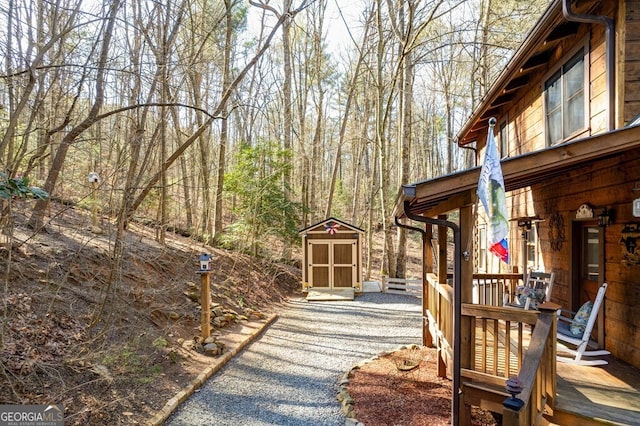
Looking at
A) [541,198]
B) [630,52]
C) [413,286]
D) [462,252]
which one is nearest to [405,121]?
[413,286]

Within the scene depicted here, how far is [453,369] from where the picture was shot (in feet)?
11.9

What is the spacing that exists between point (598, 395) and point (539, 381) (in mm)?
759

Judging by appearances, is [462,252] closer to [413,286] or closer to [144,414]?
[144,414]

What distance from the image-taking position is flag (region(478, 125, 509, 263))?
2.83 metres

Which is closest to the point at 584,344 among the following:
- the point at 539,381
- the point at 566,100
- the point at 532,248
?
the point at 539,381

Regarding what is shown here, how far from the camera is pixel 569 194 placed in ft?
17.9

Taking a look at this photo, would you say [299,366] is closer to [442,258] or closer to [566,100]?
[442,258]

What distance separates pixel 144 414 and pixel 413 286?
9.96 m

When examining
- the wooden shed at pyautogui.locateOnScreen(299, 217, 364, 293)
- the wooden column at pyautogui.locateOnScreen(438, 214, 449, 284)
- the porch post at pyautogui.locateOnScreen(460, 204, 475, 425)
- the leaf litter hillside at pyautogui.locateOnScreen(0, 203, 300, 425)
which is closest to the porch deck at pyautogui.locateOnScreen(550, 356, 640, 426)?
the porch post at pyautogui.locateOnScreen(460, 204, 475, 425)

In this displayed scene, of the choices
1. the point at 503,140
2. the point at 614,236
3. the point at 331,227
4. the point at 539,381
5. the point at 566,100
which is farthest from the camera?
the point at 331,227

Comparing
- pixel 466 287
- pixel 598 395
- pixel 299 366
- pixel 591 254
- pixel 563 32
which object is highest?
pixel 563 32

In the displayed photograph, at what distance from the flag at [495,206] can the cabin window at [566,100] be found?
2.94 m

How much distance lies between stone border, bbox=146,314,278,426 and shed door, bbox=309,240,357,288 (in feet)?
16.6

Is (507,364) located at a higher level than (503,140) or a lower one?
lower
